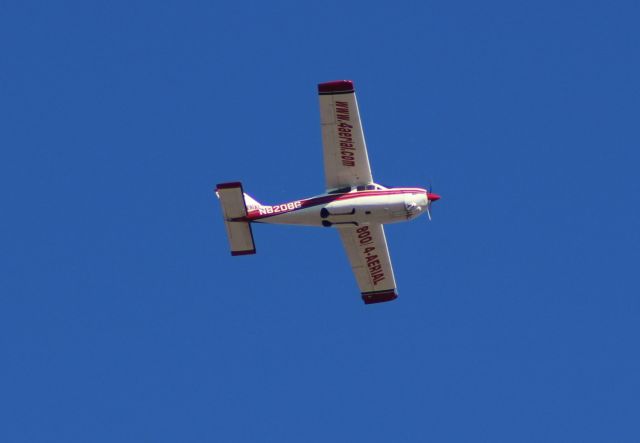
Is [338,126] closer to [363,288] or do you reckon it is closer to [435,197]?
[435,197]

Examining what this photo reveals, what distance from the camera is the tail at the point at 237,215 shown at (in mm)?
53781

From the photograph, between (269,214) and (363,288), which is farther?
(363,288)

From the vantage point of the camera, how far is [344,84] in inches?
2051

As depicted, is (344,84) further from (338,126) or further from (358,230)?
(358,230)

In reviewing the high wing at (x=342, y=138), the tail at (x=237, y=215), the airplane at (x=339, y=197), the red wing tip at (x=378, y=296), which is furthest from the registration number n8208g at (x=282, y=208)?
the red wing tip at (x=378, y=296)

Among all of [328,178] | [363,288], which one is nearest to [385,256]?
[363,288]

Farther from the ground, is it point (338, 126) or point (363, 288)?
point (338, 126)

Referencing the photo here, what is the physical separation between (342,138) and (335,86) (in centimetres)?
195

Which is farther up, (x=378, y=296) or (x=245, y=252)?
(x=245, y=252)

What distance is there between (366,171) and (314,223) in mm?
2771

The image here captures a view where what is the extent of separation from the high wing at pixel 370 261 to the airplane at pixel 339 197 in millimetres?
1107

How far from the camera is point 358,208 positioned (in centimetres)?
5303

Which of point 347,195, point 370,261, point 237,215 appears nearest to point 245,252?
point 237,215

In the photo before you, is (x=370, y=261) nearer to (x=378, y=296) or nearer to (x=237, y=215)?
(x=378, y=296)
